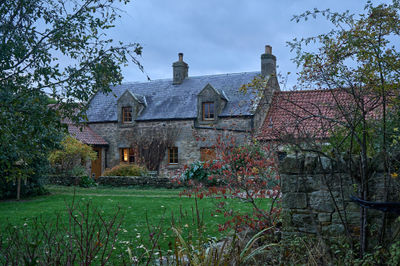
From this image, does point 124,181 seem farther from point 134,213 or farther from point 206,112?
point 134,213

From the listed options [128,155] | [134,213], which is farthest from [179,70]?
[134,213]

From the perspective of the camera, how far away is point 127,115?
2483 centimetres

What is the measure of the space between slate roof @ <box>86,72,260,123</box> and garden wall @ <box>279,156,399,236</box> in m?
16.6

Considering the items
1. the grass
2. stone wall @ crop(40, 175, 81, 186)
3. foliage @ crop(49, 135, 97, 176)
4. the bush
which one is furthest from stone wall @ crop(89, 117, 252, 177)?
the grass

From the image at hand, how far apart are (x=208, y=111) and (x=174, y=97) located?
2.93 meters

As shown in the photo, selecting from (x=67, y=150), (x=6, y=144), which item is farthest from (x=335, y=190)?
(x=67, y=150)

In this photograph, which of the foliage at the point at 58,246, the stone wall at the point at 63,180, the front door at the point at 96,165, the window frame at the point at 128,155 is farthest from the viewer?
the front door at the point at 96,165

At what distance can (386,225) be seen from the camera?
453 cm

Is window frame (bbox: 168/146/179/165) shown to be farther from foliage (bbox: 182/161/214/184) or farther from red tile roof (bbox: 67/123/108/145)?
foliage (bbox: 182/161/214/184)

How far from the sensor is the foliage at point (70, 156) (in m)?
19.5

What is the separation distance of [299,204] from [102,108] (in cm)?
2267

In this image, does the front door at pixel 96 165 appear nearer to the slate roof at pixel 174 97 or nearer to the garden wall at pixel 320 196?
the slate roof at pixel 174 97

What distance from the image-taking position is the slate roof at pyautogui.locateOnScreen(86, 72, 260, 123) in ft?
74.6

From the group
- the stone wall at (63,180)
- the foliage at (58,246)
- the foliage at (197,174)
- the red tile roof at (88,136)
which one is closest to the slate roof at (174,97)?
the red tile roof at (88,136)
